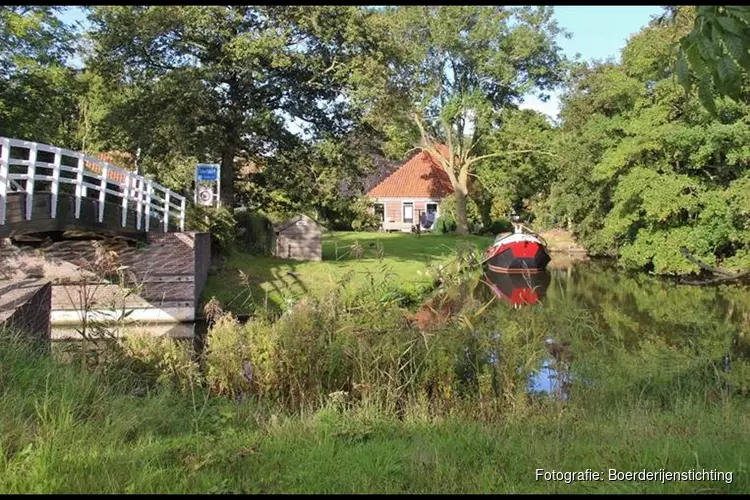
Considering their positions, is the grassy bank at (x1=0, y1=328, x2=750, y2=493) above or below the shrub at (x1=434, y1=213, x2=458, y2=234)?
below

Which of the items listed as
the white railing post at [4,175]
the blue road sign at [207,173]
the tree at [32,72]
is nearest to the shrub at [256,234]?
the blue road sign at [207,173]

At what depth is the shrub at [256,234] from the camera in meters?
23.3

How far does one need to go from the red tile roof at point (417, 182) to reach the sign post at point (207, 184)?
2831 cm

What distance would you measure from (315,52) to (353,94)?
190cm

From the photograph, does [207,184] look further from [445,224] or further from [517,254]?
[445,224]

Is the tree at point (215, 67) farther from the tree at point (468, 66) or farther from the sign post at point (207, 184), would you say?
the tree at point (468, 66)

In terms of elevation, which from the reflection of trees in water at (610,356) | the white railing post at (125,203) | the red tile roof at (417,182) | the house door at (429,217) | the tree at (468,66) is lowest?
the reflection of trees in water at (610,356)

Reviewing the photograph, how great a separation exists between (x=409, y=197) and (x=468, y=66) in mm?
11998

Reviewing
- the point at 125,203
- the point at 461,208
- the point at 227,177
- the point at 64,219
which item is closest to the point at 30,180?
the point at 64,219

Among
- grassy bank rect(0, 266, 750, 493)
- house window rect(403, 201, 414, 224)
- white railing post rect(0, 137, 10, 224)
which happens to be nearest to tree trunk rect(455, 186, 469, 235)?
house window rect(403, 201, 414, 224)

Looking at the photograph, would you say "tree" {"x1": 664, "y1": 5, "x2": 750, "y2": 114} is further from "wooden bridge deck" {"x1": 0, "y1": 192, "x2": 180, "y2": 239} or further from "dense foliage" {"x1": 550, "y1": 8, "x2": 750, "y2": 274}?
"dense foliage" {"x1": 550, "y1": 8, "x2": 750, "y2": 274}

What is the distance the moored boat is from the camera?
27.7 metres

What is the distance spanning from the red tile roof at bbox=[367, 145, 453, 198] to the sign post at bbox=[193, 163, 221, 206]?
2831 centimetres

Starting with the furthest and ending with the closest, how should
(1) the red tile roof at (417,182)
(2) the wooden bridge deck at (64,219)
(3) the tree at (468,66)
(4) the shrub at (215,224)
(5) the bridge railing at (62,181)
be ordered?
(1) the red tile roof at (417,182), (3) the tree at (468,66), (4) the shrub at (215,224), (2) the wooden bridge deck at (64,219), (5) the bridge railing at (62,181)
